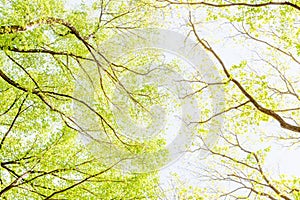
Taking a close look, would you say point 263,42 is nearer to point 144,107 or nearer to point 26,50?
point 144,107

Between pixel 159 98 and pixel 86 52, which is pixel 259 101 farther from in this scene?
pixel 86 52

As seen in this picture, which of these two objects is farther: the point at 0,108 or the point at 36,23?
the point at 0,108

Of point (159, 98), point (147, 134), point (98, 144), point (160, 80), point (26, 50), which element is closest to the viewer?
point (26, 50)

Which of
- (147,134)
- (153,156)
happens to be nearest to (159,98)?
(153,156)

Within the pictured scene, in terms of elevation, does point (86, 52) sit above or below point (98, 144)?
above

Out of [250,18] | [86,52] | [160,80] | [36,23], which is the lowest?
[36,23]

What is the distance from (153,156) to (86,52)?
10.5 ft

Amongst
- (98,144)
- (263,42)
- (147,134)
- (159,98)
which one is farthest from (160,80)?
(263,42)

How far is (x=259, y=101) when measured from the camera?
8805 mm

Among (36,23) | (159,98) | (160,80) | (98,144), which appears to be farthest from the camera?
(160,80)

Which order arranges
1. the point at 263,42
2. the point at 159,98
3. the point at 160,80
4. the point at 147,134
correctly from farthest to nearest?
1. the point at 147,134
2. the point at 160,80
3. the point at 159,98
4. the point at 263,42

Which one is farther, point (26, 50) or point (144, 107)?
point (144, 107)

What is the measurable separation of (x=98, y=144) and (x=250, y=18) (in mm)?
4849

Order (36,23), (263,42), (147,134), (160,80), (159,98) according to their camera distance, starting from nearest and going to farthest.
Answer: (36,23) < (263,42) < (159,98) < (160,80) < (147,134)
